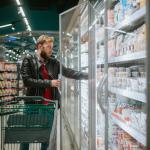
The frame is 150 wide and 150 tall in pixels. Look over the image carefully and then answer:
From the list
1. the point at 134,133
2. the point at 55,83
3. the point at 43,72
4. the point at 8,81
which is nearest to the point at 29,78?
the point at 43,72

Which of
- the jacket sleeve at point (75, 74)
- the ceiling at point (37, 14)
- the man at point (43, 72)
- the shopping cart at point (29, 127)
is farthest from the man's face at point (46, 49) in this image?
the ceiling at point (37, 14)

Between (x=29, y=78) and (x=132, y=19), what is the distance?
8.47ft

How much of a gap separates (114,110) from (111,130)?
192 millimetres

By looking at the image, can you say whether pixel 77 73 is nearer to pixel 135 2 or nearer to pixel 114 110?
pixel 114 110

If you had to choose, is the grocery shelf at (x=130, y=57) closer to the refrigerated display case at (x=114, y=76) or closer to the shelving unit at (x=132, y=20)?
the refrigerated display case at (x=114, y=76)

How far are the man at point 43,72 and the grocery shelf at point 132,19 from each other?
1.67 meters

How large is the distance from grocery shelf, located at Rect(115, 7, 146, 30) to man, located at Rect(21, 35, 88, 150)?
5.47ft

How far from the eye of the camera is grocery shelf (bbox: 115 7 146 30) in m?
2.26

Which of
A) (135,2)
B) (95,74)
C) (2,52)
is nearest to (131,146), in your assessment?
(95,74)

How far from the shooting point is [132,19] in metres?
2.56

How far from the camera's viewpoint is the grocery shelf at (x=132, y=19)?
2.26m

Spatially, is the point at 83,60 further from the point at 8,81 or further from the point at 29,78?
the point at 8,81

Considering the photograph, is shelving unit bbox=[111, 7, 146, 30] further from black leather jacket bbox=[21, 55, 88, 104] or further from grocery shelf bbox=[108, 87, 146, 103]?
black leather jacket bbox=[21, 55, 88, 104]

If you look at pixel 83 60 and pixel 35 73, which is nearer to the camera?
pixel 83 60
